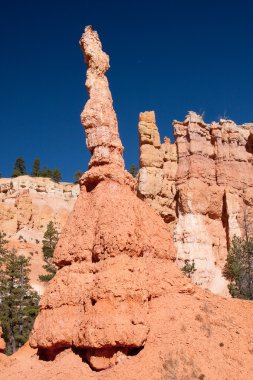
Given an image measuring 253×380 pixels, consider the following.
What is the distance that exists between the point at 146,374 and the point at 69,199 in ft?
239

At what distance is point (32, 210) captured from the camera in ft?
230

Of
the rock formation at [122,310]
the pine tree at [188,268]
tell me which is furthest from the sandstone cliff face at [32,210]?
the rock formation at [122,310]

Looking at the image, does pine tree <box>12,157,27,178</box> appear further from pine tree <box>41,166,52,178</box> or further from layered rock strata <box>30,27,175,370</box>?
layered rock strata <box>30,27,175,370</box>

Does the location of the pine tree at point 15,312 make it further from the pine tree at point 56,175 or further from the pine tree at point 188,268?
the pine tree at point 56,175

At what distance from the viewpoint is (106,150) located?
15.0m

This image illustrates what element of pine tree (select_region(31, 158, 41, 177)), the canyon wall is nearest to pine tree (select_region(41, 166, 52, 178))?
pine tree (select_region(31, 158, 41, 177))

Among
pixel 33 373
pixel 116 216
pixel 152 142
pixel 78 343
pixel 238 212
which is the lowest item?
pixel 33 373

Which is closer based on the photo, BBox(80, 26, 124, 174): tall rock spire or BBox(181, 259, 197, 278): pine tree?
BBox(80, 26, 124, 174): tall rock spire

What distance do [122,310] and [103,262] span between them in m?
1.69

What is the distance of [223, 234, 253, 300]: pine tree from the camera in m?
30.2

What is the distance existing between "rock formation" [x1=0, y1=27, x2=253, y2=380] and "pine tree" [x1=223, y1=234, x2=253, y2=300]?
1709 cm

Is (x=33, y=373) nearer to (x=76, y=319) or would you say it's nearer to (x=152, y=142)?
(x=76, y=319)

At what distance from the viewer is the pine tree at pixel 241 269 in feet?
99.1

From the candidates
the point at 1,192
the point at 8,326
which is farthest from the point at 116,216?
the point at 1,192
